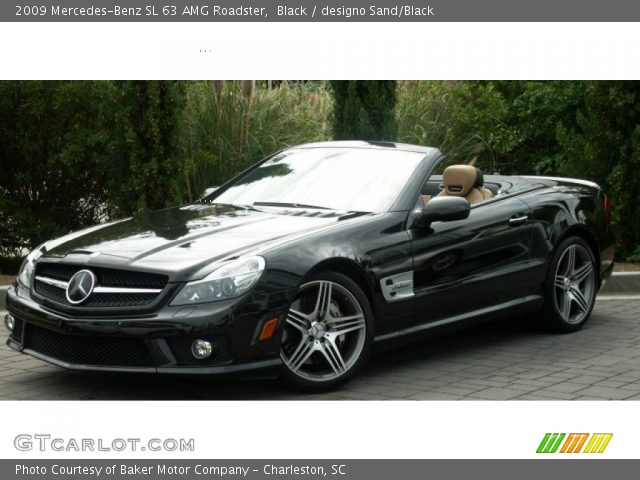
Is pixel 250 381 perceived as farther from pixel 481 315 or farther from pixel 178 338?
pixel 481 315

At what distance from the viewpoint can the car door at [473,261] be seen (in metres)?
7.55

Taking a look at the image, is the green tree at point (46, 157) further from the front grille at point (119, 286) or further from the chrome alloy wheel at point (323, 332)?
the chrome alloy wheel at point (323, 332)

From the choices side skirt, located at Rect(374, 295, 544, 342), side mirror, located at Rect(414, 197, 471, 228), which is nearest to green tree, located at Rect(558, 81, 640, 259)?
side skirt, located at Rect(374, 295, 544, 342)

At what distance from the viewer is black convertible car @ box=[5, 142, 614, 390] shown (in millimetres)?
6477

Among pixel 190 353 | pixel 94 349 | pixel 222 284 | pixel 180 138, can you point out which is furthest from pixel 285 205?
pixel 180 138

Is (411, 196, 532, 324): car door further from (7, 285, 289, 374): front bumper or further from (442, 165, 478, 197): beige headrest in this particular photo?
(7, 285, 289, 374): front bumper

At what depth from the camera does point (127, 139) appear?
38.0 feet

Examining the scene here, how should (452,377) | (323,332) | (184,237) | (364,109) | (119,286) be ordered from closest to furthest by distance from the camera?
(119,286), (323,332), (184,237), (452,377), (364,109)

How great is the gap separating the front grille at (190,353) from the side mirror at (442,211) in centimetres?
178

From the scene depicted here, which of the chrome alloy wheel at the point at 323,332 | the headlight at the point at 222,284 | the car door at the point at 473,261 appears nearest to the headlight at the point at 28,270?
the headlight at the point at 222,284

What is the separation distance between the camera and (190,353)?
6441mm

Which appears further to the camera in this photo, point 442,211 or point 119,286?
point 442,211

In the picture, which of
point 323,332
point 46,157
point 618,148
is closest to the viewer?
point 323,332

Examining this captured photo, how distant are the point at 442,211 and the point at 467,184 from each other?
1.43 m
